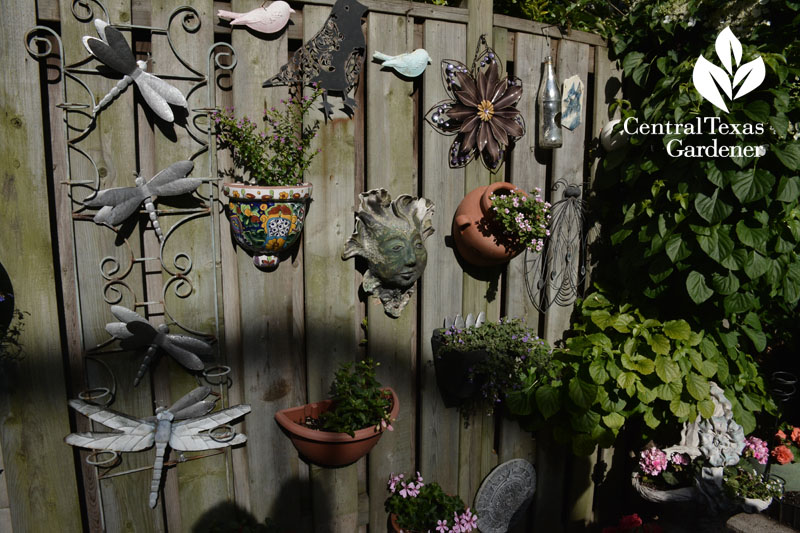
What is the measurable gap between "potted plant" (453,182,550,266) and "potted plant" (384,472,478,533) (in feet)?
3.47

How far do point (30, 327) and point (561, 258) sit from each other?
2.19 meters

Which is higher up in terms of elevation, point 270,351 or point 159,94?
point 159,94

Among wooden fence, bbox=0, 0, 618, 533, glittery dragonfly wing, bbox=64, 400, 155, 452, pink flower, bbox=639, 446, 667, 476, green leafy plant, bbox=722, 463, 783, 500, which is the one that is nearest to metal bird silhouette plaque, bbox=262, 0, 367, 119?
wooden fence, bbox=0, 0, 618, 533

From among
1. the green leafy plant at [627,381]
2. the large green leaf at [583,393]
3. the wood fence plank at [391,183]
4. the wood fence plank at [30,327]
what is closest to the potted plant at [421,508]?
the wood fence plank at [391,183]

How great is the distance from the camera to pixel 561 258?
2.62 metres

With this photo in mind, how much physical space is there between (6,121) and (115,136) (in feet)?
0.95

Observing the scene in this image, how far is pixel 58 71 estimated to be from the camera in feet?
5.48

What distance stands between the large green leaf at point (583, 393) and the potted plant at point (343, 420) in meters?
0.78

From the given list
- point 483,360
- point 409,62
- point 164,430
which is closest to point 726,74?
point 409,62

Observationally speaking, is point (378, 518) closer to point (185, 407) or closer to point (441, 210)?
point (185, 407)

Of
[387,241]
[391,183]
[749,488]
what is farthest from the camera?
[749,488]

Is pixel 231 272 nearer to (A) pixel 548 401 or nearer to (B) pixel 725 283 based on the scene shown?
(A) pixel 548 401

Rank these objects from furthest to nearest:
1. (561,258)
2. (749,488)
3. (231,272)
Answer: (561,258) < (749,488) < (231,272)

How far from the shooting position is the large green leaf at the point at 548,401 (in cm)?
234
